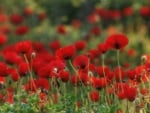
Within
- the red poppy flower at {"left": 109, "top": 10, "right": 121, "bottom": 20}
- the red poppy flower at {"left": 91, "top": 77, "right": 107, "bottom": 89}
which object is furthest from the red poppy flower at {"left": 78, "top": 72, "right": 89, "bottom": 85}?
the red poppy flower at {"left": 109, "top": 10, "right": 121, "bottom": 20}

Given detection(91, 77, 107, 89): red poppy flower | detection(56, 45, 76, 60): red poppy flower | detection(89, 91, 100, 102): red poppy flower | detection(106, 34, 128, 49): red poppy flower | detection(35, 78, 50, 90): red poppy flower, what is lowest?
detection(89, 91, 100, 102): red poppy flower

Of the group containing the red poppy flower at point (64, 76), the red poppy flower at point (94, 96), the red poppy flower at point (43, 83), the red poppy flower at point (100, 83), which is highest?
the red poppy flower at point (43, 83)

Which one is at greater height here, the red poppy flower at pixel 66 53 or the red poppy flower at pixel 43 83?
the red poppy flower at pixel 66 53

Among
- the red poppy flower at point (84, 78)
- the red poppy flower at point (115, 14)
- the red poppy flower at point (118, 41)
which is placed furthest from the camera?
the red poppy flower at point (115, 14)

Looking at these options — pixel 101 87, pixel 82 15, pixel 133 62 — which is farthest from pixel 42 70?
pixel 82 15

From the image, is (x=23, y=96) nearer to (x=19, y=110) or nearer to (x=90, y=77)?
(x=19, y=110)

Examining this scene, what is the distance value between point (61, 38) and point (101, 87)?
8.02 m

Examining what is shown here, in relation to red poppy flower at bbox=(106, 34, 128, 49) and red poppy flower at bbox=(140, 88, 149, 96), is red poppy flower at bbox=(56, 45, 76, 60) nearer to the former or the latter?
red poppy flower at bbox=(106, 34, 128, 49)

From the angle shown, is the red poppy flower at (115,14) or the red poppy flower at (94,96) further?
the red poppy flower at (115,14)

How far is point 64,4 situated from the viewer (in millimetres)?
16766

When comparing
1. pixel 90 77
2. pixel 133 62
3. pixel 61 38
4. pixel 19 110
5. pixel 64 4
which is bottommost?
pixel 19 110

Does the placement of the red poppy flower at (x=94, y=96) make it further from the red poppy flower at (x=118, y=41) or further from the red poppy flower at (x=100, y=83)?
the red poppy flower at (x=118, y=41)


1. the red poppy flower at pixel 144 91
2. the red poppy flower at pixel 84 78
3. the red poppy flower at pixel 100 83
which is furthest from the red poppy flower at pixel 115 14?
the red poppy flower at pixel 100 83

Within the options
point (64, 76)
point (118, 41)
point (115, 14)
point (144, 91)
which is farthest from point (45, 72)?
point (115, 14)
